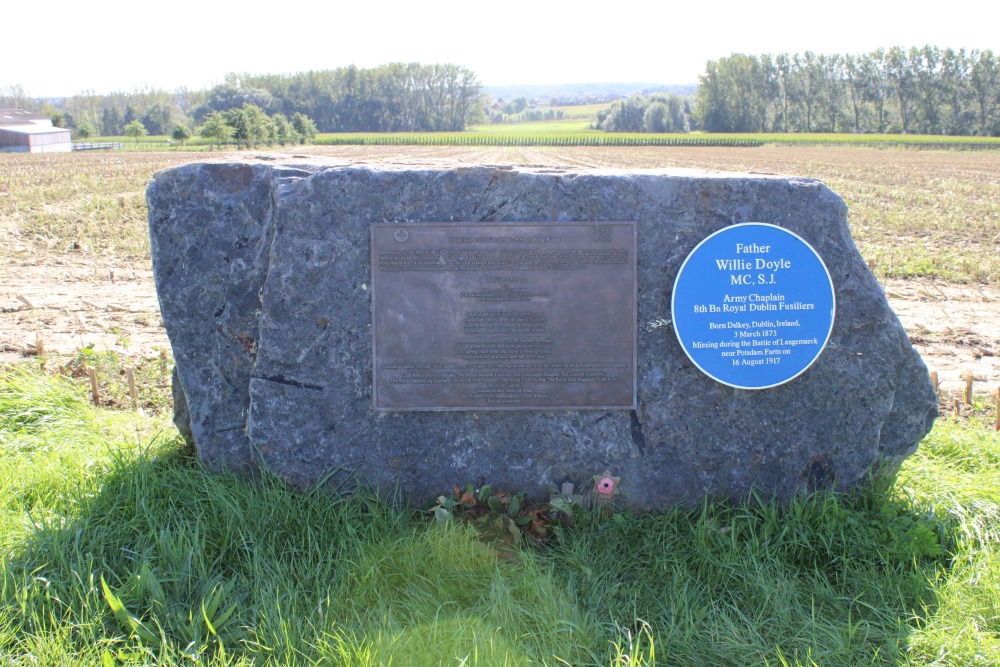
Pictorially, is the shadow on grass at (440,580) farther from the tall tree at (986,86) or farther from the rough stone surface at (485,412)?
the tall tree at (986,86)

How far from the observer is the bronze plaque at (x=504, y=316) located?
3500 mm

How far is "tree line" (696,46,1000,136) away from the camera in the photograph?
78438 millimetres

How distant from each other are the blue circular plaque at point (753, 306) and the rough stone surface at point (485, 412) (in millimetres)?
69

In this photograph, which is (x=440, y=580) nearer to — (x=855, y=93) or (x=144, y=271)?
(x=144, y=271)

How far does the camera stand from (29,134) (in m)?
63.8

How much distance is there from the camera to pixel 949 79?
3182 inches

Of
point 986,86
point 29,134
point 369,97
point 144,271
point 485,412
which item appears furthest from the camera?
point 369,97

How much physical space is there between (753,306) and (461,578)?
1903 millimetres

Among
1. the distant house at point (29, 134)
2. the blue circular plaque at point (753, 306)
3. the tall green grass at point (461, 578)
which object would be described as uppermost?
the distant house at point (29, 134)

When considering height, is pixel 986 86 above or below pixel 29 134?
above

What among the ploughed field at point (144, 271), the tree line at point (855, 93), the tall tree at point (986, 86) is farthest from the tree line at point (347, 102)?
the ploughed field at point (144, 271)

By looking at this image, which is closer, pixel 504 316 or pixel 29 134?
pixel 504 316

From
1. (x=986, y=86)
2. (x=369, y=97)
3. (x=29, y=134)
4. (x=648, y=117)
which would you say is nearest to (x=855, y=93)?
(x=986, y=86)

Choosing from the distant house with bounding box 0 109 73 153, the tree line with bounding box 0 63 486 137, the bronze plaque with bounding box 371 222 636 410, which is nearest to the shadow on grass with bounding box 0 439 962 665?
the bronze plaque with bounding box 371 222 636 410
